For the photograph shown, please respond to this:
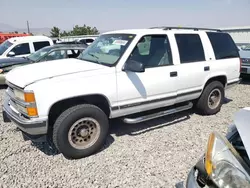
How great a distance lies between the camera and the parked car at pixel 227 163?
4.98 ft

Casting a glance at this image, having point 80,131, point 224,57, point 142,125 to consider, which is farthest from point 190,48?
point 80,131

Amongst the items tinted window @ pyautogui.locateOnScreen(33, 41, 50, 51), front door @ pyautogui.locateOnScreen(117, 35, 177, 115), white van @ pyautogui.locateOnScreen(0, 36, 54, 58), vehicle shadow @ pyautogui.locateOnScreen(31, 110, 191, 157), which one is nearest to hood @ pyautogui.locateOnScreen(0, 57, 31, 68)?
white van @ pyautogui.locateOnScreen(0, 36, 54, 58)

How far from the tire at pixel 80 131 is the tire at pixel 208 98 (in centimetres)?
247

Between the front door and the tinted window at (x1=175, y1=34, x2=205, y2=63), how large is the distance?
1.05 ft

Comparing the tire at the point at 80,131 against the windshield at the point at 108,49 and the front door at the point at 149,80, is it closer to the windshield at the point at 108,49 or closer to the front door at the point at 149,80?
the front door at the point at 149,80

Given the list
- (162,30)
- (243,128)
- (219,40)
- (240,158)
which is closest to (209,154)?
(240,158)

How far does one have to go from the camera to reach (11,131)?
424 cm

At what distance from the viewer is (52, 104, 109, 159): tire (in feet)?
10.3

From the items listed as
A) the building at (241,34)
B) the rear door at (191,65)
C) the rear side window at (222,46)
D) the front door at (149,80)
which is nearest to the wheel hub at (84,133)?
the front door at (149,80)

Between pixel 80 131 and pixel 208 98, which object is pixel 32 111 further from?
pixel 208 98

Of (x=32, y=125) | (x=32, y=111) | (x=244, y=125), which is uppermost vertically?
(x=244, y=125)

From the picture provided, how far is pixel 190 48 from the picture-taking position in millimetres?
4480

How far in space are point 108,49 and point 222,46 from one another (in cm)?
279

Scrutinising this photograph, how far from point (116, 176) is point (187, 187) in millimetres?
1351
